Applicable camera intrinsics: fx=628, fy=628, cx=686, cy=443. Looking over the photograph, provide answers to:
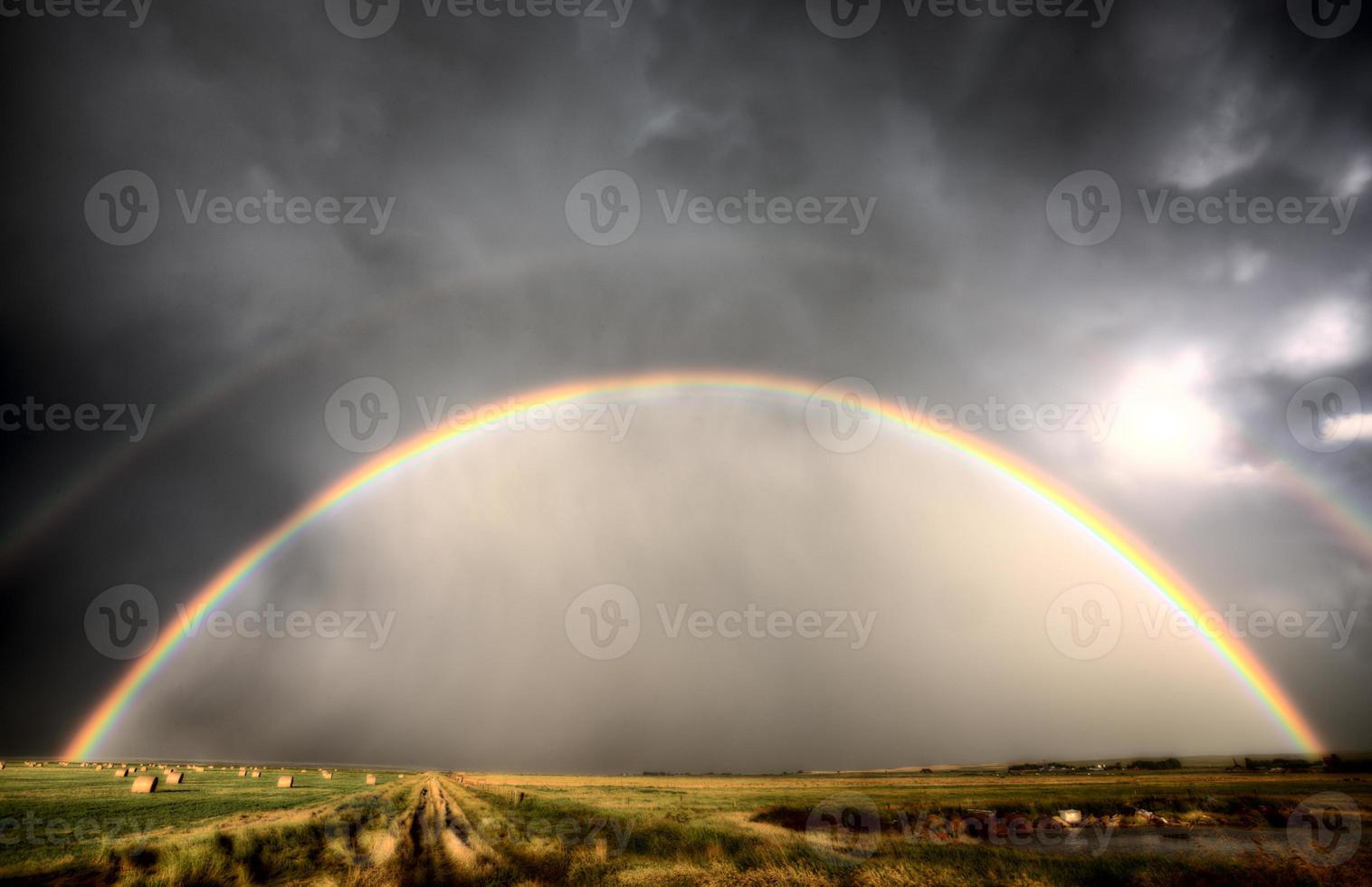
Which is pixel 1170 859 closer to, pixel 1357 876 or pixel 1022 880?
pixel 1357 876

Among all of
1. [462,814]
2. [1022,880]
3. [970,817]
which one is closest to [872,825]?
[970,817]

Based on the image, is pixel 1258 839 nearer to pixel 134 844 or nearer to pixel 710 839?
pixel 710 839

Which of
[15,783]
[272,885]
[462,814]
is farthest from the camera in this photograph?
[15,783]

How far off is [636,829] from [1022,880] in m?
14.6

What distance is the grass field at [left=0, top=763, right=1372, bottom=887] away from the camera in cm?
1672

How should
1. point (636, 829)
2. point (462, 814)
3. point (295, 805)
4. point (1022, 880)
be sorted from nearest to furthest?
1. point (1022, 880)
2. point (636, 829)
3. point (462, 814)
4. point (295, 805)

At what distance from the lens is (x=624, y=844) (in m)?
21.8

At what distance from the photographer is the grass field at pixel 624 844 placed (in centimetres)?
1672

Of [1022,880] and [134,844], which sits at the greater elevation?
[134,844]

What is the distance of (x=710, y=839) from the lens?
2228 centimetres

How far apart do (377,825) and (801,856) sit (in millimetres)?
15616

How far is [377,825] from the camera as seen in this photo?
23.4 metres

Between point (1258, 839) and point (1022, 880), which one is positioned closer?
point (1022, 880)

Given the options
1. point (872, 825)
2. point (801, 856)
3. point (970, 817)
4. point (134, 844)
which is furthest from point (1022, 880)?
point (134, 844)
